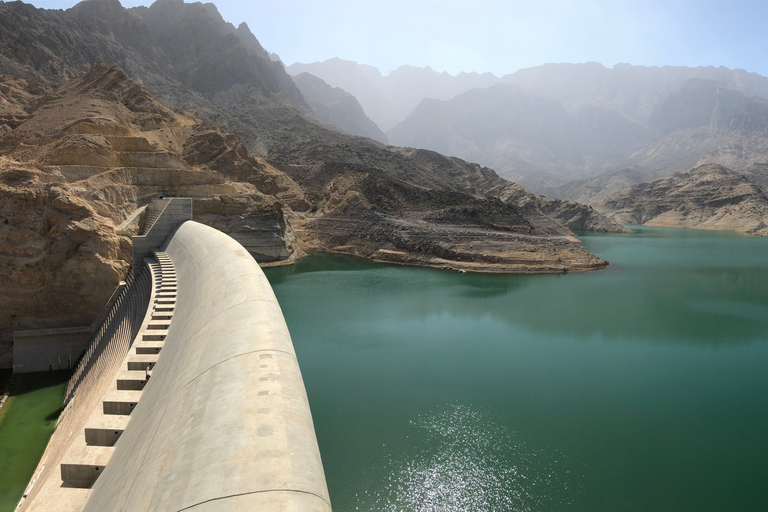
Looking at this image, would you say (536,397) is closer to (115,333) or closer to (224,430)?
(224,430)

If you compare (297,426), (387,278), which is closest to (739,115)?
(387,278)

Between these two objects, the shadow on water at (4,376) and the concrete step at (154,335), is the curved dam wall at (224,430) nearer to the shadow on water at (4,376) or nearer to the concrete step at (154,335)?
the concrete step at (154,335)

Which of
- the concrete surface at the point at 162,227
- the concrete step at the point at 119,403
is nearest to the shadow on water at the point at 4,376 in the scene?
the concrete surface at the point at 162,227

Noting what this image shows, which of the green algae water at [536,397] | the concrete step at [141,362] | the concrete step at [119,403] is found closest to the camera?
the concrete step at [119,403]

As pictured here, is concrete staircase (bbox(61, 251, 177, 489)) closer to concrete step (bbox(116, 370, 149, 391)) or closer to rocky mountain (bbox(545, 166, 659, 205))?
concrete step (bbox(116, 370, 149, 391))


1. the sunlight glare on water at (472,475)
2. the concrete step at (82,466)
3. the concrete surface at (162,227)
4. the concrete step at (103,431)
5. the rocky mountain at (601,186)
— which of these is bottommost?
the sunlight glare on water at (472,475)

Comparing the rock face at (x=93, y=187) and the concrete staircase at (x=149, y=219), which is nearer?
the rock face at (x=93, y=187)
